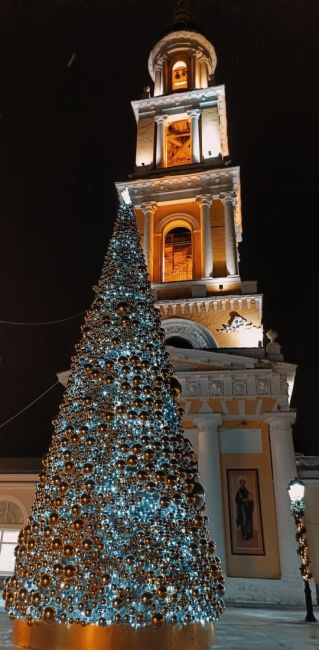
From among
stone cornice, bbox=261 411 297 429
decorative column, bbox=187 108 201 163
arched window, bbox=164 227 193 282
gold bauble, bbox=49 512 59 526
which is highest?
decorative column, bbox=187 108 201 163

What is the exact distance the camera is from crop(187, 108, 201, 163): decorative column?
71.8 feet

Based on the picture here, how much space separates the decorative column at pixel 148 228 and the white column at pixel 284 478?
28.5ft

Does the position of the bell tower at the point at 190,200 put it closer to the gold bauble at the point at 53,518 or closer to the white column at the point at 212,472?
the white column at the point at 212,472

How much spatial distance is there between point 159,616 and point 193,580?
424 mm

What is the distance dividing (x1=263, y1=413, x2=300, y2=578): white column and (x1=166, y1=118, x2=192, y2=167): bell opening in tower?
14.4 meters

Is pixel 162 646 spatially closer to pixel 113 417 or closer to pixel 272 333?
pixel 113 417

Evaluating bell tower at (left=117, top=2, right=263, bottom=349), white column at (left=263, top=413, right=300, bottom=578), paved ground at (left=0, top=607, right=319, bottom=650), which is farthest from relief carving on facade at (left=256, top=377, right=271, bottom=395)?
paved ground at (left=0, top=607, right=319, bottom=650)

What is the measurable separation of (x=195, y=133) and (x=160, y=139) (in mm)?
1765

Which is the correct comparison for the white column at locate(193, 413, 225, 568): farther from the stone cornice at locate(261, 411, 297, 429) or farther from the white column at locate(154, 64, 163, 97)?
the white column at locate(154, 64, 163, 97)

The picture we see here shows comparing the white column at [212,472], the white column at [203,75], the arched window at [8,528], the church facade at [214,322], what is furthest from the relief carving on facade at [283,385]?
the white column at [203,75]

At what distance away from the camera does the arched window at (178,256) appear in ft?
66.4

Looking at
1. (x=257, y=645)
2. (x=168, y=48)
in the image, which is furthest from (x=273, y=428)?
(x=168, y=48)

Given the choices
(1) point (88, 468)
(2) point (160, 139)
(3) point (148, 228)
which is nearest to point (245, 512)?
(1) point (88, 468)

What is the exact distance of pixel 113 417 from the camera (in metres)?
4.11
